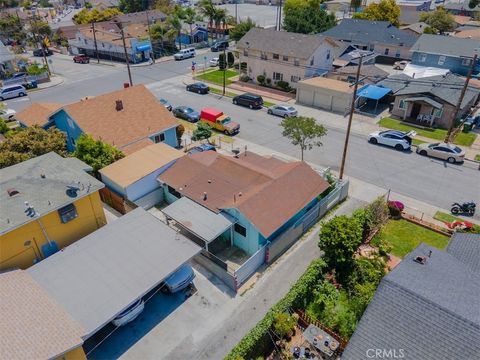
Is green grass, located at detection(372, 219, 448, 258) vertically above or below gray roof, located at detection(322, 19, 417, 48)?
below

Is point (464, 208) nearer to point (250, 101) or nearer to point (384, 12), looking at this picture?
point (250, 101)

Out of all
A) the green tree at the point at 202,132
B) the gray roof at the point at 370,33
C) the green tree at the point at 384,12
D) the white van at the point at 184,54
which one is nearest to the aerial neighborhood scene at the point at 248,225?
the green tree at the point at 202,132

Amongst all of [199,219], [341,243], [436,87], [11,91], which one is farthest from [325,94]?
[11,91]

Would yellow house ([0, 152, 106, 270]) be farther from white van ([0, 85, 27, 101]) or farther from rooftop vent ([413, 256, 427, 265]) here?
white van ([0, 85, 27, 101])

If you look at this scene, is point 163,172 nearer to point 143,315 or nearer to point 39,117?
point 143,315

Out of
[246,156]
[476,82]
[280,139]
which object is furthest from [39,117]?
[476,82]

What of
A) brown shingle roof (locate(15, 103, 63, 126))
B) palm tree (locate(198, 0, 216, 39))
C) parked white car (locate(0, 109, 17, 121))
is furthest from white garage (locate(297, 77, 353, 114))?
parked white car (locate(0, 109, 17, 121))
